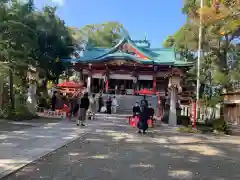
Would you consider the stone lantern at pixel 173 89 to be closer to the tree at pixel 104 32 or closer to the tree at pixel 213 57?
the tree at pixel 213 57

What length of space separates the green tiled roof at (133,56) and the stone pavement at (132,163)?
19.1m

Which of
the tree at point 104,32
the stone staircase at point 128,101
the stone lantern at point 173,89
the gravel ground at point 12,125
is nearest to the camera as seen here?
the gravel ground at point 12,125

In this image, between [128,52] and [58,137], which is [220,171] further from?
[128,52]

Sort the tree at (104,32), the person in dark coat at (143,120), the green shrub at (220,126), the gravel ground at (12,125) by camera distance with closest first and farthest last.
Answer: the gravel ground at (12,125)
the person in dark coat at (143,120)
the green shrub at (220,126)
the tree at (104,32)

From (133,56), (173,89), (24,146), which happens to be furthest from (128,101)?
(24,146)

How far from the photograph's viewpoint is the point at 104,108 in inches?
838

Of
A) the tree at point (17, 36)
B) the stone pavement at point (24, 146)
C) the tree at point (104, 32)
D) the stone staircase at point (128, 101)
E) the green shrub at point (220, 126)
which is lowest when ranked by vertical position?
the stone pavement at point (24, 146)

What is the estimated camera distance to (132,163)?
6.09 meters

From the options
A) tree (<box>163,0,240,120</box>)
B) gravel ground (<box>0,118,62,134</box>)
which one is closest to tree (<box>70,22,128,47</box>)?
tree (<box>163,0,240,120</box>)

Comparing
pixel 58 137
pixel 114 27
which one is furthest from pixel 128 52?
pixel 58 137

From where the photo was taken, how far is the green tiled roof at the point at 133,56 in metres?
27.2

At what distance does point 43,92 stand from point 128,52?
36.1ft

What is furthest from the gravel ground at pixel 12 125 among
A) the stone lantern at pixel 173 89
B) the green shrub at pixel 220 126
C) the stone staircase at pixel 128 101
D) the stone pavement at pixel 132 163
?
the stone staircase at pixel 128 101

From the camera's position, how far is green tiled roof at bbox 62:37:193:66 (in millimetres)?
27250
